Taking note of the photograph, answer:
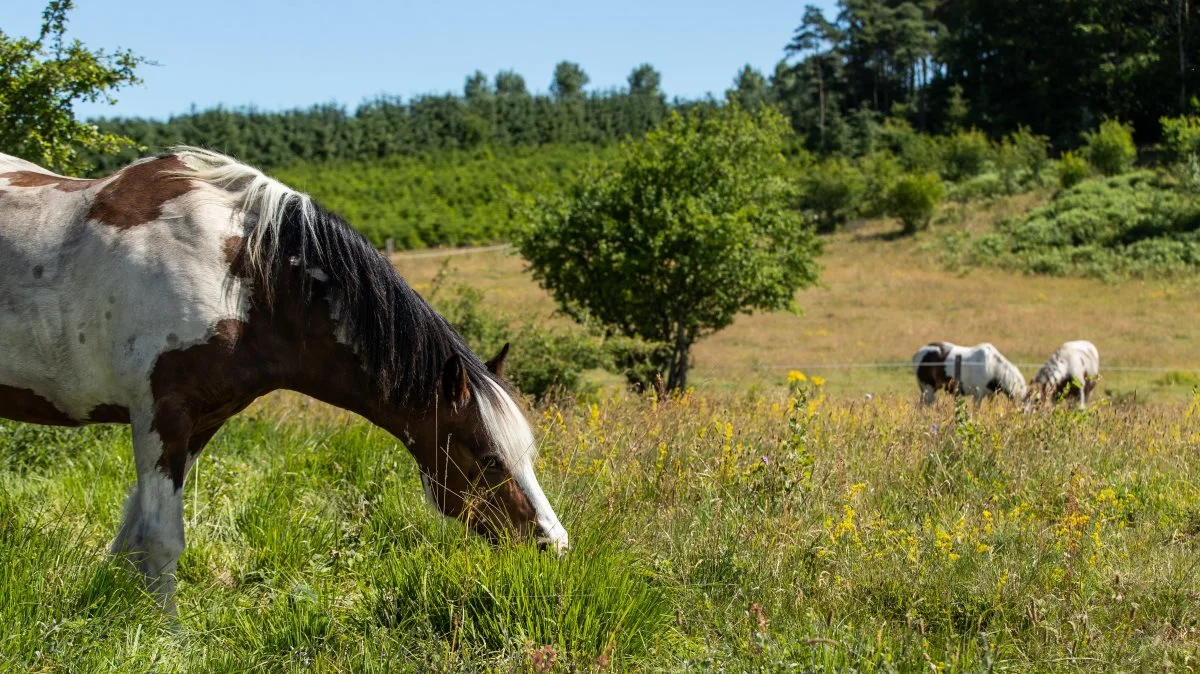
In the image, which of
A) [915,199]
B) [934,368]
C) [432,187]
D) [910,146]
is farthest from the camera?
[910,146]

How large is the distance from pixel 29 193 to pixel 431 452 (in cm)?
186

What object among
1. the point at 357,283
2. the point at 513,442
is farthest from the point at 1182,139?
the point at 357,283

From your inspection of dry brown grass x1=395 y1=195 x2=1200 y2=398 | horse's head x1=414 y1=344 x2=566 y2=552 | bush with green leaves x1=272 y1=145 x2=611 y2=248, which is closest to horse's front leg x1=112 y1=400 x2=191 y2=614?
horse's head x1=414 y1=344 x2=566 y2=552

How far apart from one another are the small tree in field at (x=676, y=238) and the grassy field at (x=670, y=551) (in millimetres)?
11633

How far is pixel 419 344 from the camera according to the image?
3.79m

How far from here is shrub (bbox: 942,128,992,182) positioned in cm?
5234

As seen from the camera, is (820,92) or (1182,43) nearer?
(1182,43)

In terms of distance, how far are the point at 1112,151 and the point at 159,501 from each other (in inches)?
1989

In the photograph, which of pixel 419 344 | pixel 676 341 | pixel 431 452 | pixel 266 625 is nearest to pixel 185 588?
pixel 266 625

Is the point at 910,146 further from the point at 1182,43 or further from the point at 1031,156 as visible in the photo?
the point at 1182,43

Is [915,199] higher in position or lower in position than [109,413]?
lower

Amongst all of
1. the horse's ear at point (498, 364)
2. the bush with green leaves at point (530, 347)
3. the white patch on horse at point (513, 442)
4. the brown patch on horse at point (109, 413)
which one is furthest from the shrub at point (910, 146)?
the brown patch on horse at point (109, 413)

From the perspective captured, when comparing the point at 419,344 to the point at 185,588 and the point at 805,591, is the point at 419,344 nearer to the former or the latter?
the point at 185,588

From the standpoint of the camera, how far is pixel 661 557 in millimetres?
3842
